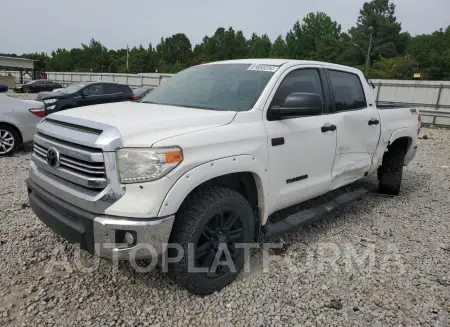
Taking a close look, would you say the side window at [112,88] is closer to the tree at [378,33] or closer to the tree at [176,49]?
the tree at [378,33]

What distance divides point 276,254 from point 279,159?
39.7 inches

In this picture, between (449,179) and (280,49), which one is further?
(280,49)

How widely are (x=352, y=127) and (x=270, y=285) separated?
2.00m

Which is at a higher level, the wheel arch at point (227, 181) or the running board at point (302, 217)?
the wheel arch at point (227, 181)

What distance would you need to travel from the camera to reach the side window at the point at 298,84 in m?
3.35

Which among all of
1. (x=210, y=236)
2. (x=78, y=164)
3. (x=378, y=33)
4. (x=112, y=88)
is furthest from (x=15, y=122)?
(x=378, y=33)

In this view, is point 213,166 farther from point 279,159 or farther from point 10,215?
point 10,215

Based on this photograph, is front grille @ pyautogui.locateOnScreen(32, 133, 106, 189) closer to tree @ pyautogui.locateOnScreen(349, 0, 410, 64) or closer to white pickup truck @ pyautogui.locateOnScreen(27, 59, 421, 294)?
white pickup truck @ pyautogui.locateOnScreen(27, 59, 421, 294)

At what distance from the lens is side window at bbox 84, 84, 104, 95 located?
12648mm

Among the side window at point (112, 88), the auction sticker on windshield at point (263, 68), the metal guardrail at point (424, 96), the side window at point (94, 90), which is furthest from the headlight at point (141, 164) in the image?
the metal guardrail at point (424, 96)

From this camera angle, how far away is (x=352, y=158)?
166 inches

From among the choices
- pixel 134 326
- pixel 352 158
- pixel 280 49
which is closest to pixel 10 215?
pixel 134 326

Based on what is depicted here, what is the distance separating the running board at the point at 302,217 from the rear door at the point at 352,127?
0.68ft

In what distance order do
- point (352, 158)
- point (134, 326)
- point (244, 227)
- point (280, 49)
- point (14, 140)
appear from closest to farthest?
point (134, 326) → point (244, 227) → point (352, 158) → point (14, 140) → point (280, 49)
